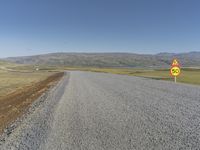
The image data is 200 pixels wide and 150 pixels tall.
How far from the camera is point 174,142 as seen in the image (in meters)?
Result: 6.59

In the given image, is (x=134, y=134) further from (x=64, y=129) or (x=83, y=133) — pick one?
(x=64, y=129)

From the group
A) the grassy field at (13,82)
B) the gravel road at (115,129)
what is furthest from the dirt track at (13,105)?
the grassy field at (13,82)

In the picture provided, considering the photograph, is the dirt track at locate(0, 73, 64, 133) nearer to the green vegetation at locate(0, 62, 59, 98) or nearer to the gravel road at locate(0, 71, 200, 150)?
the gravel road at locate(0, 71, 200, 150)

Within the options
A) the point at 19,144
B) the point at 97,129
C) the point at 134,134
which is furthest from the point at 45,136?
the point at 134,134

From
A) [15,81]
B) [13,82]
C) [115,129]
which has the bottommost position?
[15,81]

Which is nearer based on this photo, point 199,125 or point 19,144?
point 19,144

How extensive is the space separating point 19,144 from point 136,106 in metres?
6.36

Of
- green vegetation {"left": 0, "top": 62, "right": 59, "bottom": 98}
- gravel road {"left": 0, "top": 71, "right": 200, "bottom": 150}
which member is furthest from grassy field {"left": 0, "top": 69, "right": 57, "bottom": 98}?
gravel road {"left": 0, "top": 71, "right": 200, "bottom": 150}

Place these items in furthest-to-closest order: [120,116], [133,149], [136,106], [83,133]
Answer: [136,106] < [120,116] < [83,133] < [133,149]

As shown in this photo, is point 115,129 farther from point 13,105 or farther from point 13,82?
point 13,82

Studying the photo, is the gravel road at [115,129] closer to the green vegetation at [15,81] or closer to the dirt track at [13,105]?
the dirt track at [13,105]

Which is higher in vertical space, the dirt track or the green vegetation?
the dirt track

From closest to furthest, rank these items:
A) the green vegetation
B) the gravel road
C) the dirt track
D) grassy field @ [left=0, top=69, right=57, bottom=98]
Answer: the gravel road, the dirt track, grassy field @ [left=0, top=69, right=57, bottom=98], the green vegetation

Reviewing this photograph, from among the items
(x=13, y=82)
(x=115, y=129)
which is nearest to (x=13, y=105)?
(x=115, y=129)
